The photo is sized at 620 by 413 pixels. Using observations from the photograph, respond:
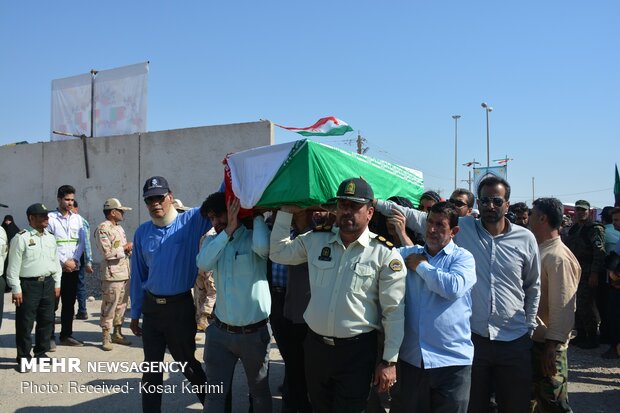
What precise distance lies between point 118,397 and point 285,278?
2.01 m

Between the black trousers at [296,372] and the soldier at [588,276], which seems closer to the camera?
the black trousers at [296,372]

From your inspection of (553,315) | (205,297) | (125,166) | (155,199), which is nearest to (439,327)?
(553,315)

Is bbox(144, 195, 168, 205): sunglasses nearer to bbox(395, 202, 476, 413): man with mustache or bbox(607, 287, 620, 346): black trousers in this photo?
bbox(395, 202, 476, 413): man with mustache

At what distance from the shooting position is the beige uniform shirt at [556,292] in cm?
328

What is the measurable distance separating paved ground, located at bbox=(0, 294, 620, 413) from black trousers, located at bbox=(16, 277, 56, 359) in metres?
0.32

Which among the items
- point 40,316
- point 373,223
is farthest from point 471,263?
point 40,316

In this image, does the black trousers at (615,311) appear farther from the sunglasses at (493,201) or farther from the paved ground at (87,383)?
the paved ground at (87,383)

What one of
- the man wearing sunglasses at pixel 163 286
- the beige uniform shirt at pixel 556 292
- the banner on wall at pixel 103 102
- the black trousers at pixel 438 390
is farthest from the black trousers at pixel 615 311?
the banner on wall at pixel 103 102

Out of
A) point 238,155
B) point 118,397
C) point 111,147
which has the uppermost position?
point 111,147

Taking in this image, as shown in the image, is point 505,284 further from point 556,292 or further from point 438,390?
point 438,390

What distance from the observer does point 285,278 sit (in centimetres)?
451

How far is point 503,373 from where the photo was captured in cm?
312

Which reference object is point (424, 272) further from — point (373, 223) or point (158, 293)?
point (158, 293)

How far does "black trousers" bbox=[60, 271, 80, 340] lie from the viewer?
6449mm
